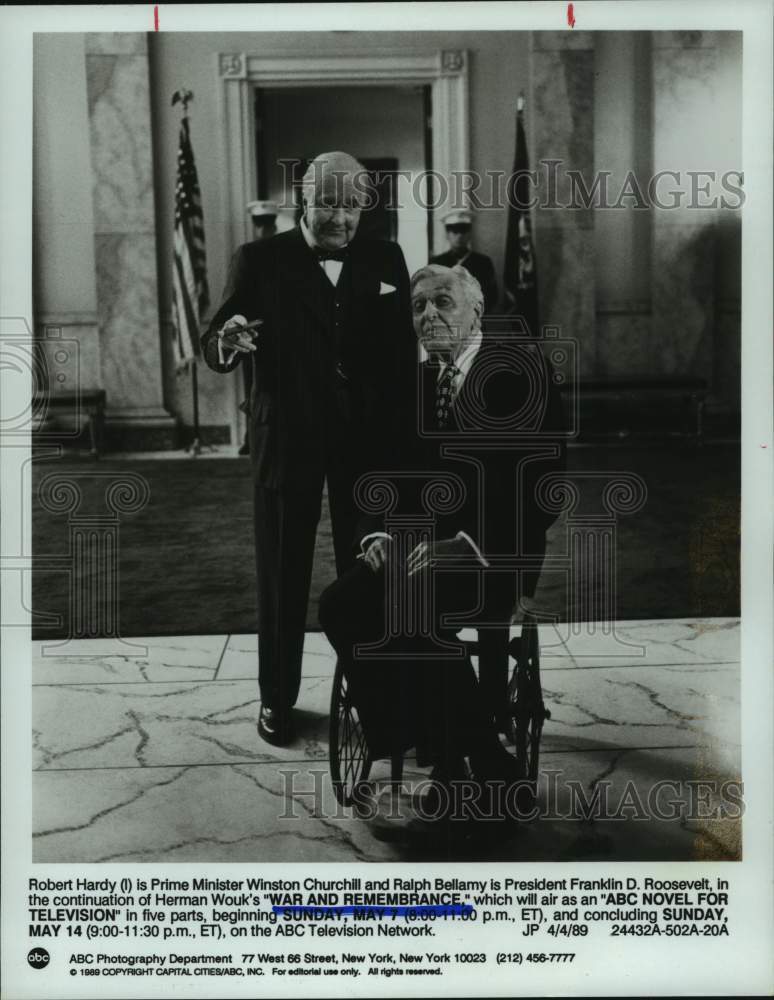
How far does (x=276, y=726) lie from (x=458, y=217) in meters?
1.36

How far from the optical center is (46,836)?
2.31m

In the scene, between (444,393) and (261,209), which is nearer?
(444,393)

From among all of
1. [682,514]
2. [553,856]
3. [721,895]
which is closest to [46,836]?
[553,856]

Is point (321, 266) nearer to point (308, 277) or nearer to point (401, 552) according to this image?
point (308, 277)

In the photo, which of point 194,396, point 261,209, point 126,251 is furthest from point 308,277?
point 126,251

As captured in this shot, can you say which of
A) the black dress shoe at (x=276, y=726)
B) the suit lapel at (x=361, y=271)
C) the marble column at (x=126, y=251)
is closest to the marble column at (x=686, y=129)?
the suit lapel at (x=361, y=271)

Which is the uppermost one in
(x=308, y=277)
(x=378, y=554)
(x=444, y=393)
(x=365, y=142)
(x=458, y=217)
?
(x=365, y=142)

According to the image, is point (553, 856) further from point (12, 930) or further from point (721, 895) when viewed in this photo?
point (12, 930)

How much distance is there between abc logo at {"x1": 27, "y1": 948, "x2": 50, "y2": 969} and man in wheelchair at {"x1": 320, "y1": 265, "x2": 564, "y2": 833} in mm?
746

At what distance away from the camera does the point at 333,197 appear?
2344 millimetres

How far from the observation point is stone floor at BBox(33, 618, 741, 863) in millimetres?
2281

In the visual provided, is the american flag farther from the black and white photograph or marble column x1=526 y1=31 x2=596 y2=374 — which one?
marble column x1=526 y1=31 x2=596 y2=374

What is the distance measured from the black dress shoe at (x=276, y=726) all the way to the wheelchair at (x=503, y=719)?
26 centimetres

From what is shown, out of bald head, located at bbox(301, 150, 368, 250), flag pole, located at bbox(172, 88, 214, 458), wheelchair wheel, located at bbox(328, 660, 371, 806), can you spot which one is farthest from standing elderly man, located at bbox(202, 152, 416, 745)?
flag pole, located at bbox(172, 88, 214, 458)
